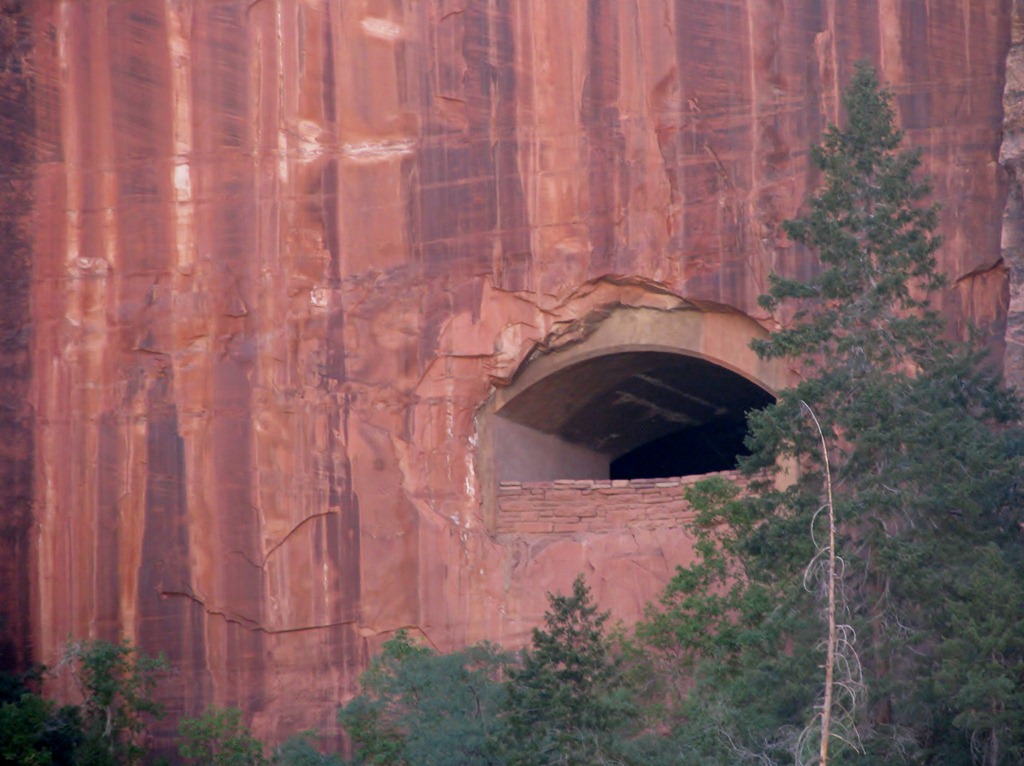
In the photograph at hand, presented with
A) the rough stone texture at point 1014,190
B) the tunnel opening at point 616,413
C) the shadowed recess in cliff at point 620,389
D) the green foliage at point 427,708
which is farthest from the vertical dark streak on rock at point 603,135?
the green foliage at point 427,708

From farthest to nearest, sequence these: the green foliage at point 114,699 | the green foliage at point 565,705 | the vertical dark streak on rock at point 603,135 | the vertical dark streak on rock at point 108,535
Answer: the vertical dark streak on rock at point 108,535
the vertical dark streak on rock at point 603,135
the green foliage at point 114,699
the green foliage at point 565,705

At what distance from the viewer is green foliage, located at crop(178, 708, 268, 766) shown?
49.2ft

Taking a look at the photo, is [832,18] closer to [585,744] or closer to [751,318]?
[751,318]

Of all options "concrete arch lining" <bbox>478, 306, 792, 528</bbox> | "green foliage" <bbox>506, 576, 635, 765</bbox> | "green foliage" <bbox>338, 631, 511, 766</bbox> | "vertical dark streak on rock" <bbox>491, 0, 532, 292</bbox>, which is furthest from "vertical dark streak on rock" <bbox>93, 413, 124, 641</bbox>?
"green foliage" <bbox>506, 576, 635, 765</bbox>

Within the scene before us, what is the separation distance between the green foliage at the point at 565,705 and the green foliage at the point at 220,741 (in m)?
3.71

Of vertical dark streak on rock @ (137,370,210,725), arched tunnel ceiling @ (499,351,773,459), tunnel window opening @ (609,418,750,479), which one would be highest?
arched tunnel ceiling @ (499,351,773,459)

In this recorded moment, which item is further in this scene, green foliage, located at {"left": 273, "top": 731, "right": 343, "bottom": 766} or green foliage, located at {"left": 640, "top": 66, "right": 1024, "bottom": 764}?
green foliage, located at {"left": 273, "top": 731, "right": 343, "bottom": 766}

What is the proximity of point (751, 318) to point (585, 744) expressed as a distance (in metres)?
4.99

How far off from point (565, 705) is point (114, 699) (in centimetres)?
556

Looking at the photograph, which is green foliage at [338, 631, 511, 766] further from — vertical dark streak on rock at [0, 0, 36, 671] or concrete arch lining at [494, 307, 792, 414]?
vertical dark streak on rock at [0, 0, 36, 671]

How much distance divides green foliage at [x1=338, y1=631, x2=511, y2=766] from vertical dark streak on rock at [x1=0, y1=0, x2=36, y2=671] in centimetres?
363

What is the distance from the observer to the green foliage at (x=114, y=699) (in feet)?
48.9

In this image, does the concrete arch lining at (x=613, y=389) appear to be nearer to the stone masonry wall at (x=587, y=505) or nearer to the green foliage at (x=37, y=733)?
the stone masonry wall at (x=587, y=505)

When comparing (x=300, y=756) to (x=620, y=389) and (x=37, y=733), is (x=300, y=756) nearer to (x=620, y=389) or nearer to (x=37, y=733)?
(x=37, y=733)
